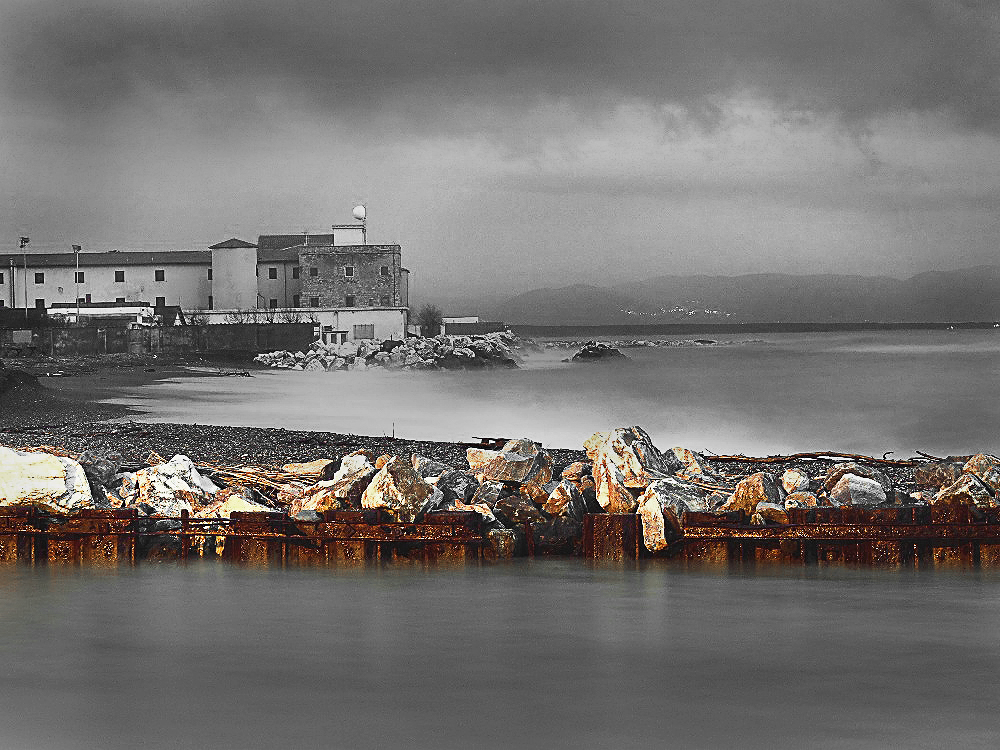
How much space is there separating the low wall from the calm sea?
18057 mm

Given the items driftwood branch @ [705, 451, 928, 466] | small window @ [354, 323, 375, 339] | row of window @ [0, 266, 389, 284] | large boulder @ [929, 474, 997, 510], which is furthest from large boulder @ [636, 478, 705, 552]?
row of window @ [0, 266, 389, 284]

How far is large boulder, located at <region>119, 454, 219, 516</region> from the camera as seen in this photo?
10914mm

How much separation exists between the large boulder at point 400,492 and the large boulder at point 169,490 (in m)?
1.49

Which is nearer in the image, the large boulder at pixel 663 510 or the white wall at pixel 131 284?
the large boulder at pixel 663 510

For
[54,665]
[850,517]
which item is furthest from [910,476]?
[54,665]

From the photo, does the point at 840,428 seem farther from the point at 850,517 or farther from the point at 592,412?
the point at 850,517

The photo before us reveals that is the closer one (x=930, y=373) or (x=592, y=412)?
(x=592, y=412)

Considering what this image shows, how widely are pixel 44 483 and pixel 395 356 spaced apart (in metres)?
17.2

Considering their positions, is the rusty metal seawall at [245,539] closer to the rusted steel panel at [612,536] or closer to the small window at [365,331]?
the rusted steel panel at [612,536]

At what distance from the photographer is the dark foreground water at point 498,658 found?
22.3ft

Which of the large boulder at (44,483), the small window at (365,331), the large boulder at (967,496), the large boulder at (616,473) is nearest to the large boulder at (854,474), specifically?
the large boulder at (967,496)

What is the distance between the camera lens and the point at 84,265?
31797mm

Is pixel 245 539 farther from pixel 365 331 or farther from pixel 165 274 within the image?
pixel 165 274

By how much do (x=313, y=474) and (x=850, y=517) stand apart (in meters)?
4.60
